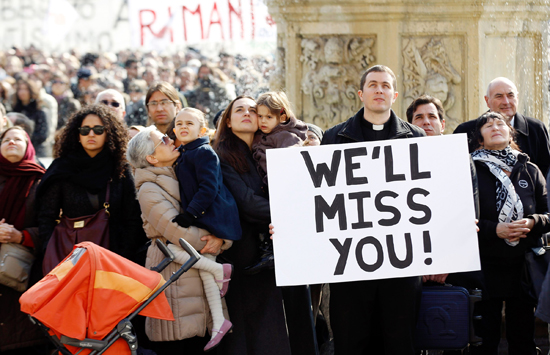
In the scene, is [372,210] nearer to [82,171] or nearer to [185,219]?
[185,219]

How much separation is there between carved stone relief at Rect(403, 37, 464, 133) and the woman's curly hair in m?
3.09

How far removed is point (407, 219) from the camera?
421cm

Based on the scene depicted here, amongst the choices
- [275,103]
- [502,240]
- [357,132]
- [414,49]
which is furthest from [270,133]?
[414,49]

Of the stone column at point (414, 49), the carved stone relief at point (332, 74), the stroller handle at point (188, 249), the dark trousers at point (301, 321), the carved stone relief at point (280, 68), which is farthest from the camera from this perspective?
the carved stone relief at point (280, 68)

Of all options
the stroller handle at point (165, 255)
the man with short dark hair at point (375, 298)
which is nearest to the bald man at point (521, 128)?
the man with short dark hair at point (375, 298)

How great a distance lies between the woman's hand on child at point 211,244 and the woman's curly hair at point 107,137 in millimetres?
887

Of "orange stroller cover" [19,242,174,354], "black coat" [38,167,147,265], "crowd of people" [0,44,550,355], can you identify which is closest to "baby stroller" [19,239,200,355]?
"orange stroller cover" [19,242,174,354]

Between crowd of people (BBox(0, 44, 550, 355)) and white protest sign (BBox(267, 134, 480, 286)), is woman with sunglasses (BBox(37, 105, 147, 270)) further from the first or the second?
white protest sign (BBox(267, 134, 480, 286))

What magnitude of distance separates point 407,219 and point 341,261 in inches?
18.6

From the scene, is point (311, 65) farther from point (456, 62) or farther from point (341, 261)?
point (341, 261)

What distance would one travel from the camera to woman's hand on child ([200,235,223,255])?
443 centimetres

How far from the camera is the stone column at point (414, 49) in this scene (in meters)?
6.80

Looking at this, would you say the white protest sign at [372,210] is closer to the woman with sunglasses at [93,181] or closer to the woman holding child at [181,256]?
the woman holding child at [181,256]

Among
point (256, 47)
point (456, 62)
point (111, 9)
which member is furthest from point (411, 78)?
point (111, 9)
